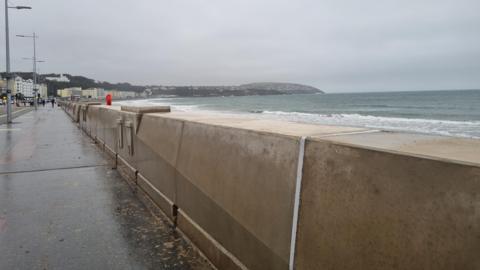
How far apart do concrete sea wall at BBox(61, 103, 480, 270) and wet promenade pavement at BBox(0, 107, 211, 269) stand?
45 centimetres

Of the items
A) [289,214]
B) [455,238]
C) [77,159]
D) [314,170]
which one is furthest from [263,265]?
[77,159]

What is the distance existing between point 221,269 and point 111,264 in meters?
1.02

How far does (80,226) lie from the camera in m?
4.21

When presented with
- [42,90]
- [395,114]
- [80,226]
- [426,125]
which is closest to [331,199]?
[80,226]

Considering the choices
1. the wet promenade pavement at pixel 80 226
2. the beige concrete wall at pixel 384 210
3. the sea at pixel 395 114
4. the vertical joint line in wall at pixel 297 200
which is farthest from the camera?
the sea at pixel 395 114

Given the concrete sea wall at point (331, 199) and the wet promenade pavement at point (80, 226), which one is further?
the wet promenade pavement at point (80, 226)

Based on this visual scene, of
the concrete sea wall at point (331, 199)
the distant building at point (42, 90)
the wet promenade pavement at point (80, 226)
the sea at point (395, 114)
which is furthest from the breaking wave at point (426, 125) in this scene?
the distant building at point (42, 90)

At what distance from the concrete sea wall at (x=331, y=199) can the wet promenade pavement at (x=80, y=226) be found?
17.7 inches

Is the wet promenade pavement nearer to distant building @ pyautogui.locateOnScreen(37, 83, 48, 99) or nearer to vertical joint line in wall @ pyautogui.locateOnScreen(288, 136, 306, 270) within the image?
vertical joint line in wall @ pyautogui.locateOnScreen(288, 136, 306, 270)

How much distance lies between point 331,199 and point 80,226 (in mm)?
3268

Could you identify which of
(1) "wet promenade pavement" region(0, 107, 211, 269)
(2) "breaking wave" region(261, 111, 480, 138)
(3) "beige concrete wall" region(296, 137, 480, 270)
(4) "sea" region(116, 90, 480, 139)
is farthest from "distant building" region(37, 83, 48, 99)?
(3) "beige concrete wall" region(296, 137, 480, 270)

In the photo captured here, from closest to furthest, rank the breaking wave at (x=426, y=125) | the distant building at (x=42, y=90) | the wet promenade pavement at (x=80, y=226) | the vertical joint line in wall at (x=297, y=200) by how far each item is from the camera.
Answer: the vertical joint line in wall at (x=297, y=200) → the wet promenade pavement at (x=80, y=226) → the breaking wave at (x=426, y=125) → the distant building at (x=42, y=90)

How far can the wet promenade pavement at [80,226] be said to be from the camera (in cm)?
335

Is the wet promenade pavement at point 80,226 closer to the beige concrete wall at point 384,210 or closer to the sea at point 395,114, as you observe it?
the beige concrete wall at point 384,210
